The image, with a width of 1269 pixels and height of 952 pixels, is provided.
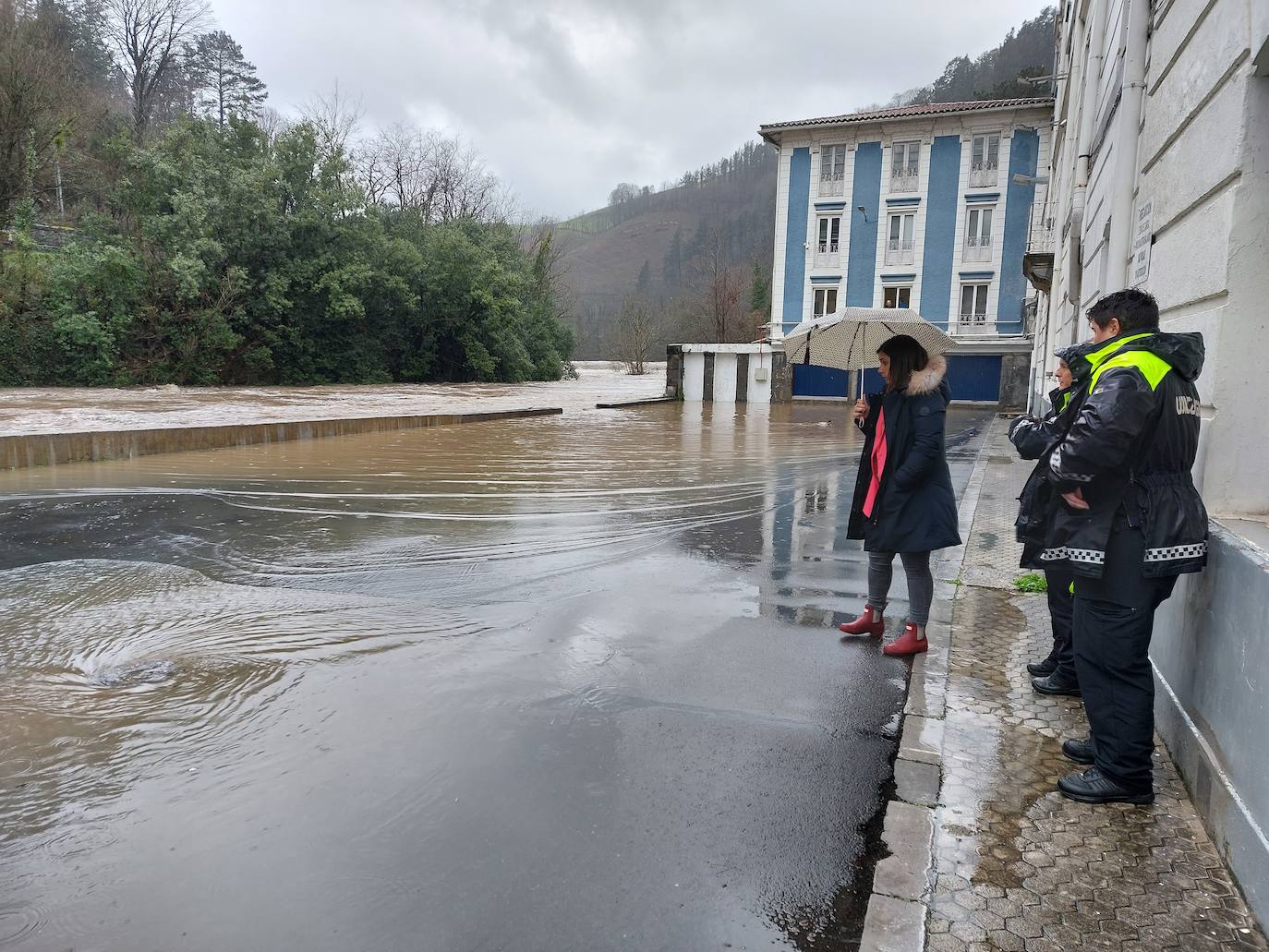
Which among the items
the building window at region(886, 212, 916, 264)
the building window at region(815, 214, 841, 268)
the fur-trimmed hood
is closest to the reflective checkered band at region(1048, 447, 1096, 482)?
the fur-trimmed hood

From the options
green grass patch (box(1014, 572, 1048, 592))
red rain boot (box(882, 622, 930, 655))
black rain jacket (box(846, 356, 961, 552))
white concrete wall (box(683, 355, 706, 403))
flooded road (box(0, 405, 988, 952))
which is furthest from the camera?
white concrete wall (box(683, 355, 706, 403))

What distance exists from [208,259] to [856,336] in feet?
103

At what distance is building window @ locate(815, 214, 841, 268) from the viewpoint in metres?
39.1

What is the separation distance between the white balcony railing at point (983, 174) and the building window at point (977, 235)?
103cm

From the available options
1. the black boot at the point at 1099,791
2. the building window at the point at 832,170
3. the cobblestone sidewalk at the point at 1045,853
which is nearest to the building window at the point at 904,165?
the building window at the point at 832,170

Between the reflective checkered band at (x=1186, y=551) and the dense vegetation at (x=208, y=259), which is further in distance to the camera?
the dense vegetation at (x=208, y=259)

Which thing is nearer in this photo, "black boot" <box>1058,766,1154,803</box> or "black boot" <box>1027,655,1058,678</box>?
"black boot" <box>1058,766,1154,803</box>

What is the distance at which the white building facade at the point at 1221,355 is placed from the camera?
275 cm

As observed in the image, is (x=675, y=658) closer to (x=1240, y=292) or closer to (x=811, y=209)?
(x=1240, y=292)

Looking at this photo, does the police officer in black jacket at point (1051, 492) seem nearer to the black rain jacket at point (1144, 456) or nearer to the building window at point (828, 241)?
the black rain jacket at point (1144, 456)

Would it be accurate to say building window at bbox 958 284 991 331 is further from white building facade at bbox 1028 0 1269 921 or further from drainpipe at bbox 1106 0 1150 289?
white building facade at bbox 1028 0 1269 921

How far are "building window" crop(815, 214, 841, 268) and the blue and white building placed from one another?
47mm

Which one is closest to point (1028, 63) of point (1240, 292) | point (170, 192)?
point (170, 192)

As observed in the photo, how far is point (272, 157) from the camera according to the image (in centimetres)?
3400
